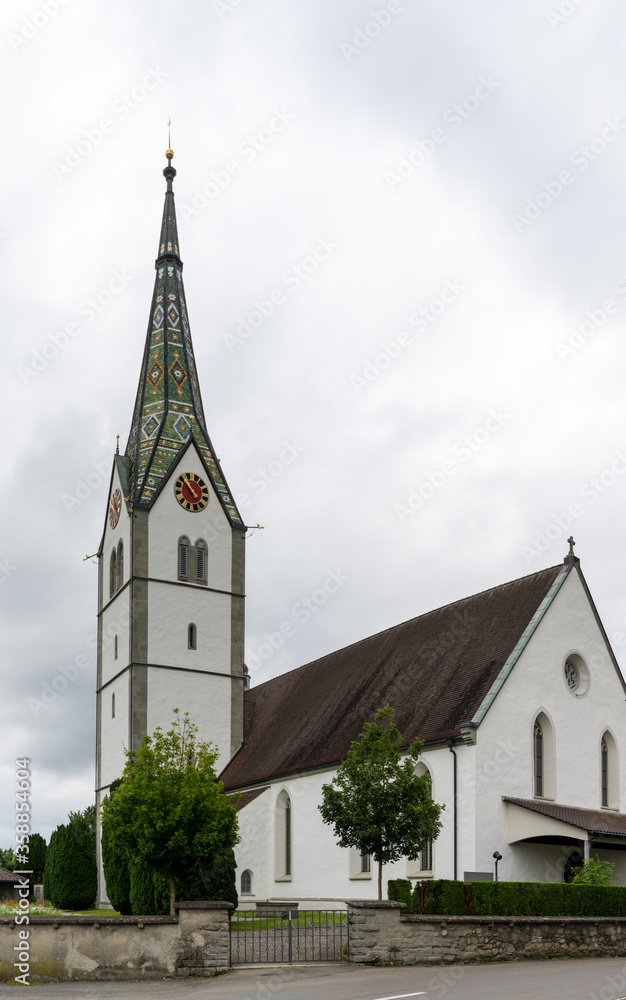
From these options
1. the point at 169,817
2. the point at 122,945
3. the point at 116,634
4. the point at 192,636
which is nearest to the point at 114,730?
the point at 116,634

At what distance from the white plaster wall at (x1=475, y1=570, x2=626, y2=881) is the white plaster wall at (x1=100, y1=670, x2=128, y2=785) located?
17693 millimetres

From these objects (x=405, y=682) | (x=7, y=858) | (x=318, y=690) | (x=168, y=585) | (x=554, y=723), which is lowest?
(x=7, y=858)

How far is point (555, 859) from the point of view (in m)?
27.9

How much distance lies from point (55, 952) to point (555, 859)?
14.8 m

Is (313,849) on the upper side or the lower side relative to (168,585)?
lower

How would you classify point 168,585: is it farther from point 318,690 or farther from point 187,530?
point 318,690

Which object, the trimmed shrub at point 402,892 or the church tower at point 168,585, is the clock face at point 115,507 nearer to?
the church tower at point 168,585

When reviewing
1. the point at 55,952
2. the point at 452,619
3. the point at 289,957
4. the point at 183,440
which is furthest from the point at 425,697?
the point at 183,440

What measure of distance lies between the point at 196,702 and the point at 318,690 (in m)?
5.53

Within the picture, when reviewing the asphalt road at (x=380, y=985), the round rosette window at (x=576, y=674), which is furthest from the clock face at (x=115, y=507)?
the asphalt road at (x=380, y=985)

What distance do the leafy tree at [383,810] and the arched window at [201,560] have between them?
69.5ft

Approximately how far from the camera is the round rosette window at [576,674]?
3039 cm

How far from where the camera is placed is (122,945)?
1798 cm

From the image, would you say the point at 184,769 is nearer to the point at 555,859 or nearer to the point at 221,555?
the point at 555,859
